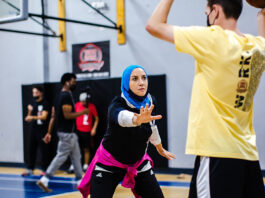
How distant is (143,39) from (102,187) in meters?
6.00

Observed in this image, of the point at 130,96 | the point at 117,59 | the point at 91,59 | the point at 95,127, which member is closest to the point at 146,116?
the point at 130,96

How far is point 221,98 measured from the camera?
6.57ft

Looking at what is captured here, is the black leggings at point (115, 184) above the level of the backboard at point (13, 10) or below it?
below

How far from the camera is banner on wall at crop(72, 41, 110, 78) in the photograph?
30.4ft

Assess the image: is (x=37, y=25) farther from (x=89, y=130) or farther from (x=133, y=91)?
(x=133, y=91)

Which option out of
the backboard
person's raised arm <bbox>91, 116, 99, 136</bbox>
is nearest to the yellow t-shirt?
the backboard

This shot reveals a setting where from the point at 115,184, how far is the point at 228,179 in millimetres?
1537

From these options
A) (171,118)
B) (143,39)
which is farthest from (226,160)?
(143,39)

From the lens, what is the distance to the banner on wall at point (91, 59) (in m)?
9.27

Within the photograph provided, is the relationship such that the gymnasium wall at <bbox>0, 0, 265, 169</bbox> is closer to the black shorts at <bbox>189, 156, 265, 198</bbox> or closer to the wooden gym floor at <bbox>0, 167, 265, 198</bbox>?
the wooden gym floor at <bbox>0, 167, 265, 198</bbox>

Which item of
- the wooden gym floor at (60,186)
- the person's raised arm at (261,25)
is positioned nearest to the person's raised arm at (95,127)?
the wooden gym floor at (60,186)

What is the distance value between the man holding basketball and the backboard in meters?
5.09

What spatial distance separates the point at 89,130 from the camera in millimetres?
8906

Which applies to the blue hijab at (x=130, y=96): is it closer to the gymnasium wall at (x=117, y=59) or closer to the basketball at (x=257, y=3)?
the basketball at (x=257, y=3)
